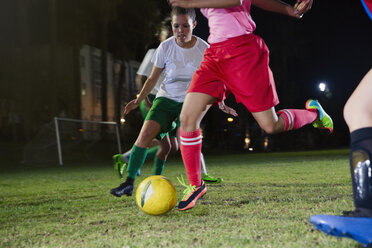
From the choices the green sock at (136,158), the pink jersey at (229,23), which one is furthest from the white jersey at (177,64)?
the pink jersey at (229,23)

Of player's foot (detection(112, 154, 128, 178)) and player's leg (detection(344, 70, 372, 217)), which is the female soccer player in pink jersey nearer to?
player's leg (detection(344, 70, 372, 217))

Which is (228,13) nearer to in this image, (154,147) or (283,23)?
(154,147)

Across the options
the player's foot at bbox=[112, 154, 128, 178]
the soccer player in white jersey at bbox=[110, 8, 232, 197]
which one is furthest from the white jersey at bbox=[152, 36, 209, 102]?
the player's foot at bbox=[112, 154, 128, 178]

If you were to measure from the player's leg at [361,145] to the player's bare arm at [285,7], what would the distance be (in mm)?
1677

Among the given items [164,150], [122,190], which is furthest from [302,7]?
[164,150]

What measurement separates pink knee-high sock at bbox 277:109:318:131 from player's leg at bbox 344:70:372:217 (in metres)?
1.67

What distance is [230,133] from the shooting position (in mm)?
29109

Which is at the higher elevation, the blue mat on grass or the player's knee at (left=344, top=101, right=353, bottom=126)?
the player's knee at (left=344, top=101, right=353, bottom=126)

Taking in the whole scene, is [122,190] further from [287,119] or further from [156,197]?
[287,119]

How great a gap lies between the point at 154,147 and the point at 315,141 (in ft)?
95.3

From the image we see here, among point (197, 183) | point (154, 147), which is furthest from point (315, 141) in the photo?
point (197, 183)

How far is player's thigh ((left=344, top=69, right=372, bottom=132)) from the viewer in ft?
7.12

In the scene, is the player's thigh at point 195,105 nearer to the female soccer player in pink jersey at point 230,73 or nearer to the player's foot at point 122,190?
the female soccer player in pink jersey at point 230,73

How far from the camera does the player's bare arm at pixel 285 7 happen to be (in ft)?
12.2
